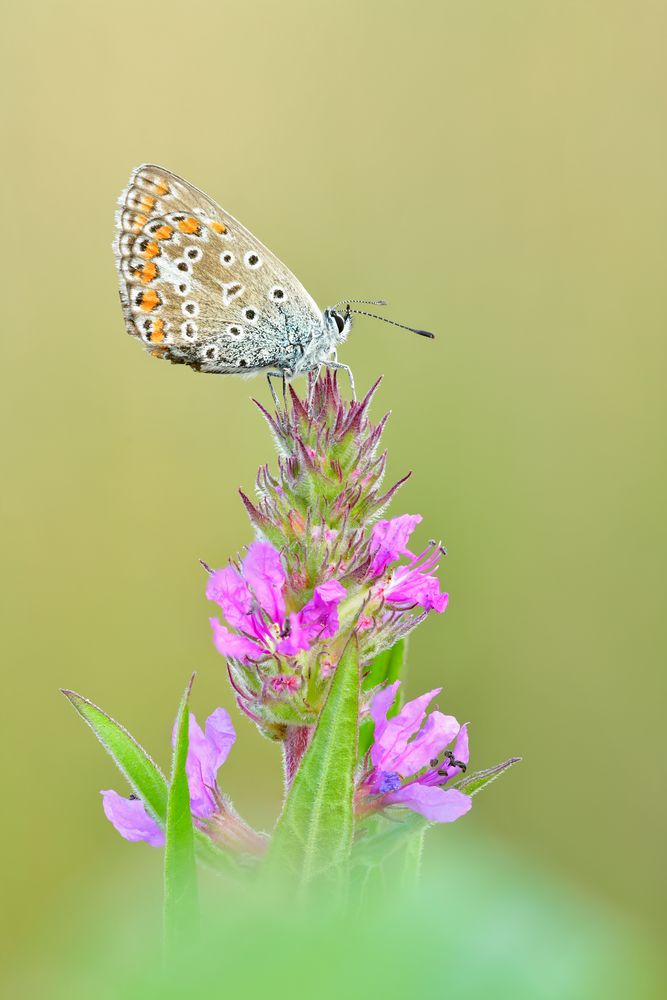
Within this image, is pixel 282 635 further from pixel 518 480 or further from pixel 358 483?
pixel 518 480

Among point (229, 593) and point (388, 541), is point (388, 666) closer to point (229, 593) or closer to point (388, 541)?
point (388, 541)

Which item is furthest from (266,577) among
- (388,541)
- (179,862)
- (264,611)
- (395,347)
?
(395,347)

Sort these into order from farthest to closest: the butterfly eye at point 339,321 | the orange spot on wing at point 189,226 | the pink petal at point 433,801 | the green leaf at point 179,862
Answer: the butterfly eye at point 339,321 → the orange spot on wing at point 189,226 → the pink petal at point 433,801 → the green leaf at point 179,862

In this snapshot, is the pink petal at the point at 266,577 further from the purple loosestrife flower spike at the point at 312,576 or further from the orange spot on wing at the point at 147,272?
the orange spot on wing at the point at 147,272

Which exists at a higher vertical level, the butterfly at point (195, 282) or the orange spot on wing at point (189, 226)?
the orange spot on wing at point (189, 226)

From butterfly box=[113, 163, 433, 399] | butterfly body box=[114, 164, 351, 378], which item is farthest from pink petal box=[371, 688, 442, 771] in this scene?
butterfly body box=[114, 164, 351, 378]

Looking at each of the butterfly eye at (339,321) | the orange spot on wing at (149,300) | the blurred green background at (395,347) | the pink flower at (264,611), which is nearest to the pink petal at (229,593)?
the pink flower at (264,611)

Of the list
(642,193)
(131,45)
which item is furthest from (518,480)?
(131,45)
